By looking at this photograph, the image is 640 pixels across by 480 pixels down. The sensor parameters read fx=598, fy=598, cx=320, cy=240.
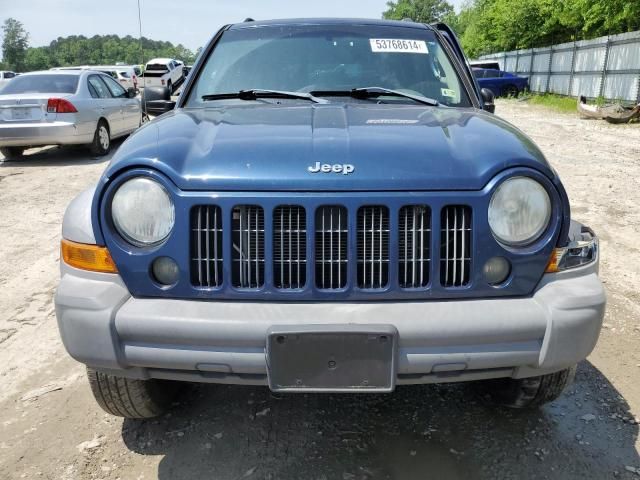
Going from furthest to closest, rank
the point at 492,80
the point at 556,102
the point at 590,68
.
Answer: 1. the point at 492,80
2. the point at 556,102
3. the point at 590,68

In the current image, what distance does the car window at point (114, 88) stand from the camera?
11.4 meters

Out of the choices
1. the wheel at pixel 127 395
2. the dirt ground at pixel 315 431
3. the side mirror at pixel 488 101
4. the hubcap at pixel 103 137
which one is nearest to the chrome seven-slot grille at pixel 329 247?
the wheel at pixel 127 395

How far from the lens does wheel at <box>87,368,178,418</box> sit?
247 centimetres

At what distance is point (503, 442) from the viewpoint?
2.65 meters

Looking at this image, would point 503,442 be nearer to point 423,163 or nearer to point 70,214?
point 423,163

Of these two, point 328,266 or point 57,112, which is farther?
point 57,112

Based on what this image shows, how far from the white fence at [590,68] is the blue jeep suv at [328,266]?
59.7 ft

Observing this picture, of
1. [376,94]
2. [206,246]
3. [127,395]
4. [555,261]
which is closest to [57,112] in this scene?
[376,94]

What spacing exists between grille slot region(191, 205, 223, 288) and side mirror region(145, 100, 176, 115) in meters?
1.76

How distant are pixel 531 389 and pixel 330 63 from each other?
6.65ft

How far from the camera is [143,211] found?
84.6 inches

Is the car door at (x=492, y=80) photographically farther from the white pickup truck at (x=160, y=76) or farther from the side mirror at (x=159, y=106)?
the side mirror at (x=159, y=106)

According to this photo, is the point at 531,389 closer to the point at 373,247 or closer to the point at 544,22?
the point at 373,247

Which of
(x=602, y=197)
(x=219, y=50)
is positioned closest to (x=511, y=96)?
(x=602, y=197)
